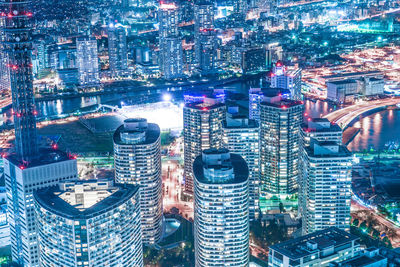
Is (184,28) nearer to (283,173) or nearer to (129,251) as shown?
(283,173)

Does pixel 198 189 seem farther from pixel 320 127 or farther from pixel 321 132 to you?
pixel 320 127

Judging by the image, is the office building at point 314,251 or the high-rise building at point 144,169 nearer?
the office building at point 314,251

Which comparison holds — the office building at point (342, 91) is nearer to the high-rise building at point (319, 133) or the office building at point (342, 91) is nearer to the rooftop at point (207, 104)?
the rooftop at point (207, 104)

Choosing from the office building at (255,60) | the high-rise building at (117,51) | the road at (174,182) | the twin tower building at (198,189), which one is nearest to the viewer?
the twin tower building at (198,189)

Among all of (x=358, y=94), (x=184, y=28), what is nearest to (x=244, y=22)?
(x=184, y=28)

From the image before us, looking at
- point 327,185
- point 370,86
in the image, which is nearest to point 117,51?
point 370,86

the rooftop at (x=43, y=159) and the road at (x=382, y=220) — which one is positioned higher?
the rooftop at (x=43, y=159)

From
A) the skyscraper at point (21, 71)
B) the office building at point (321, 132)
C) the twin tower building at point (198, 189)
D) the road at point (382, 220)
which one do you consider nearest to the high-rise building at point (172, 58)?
the twin tower building at point (198, 189)

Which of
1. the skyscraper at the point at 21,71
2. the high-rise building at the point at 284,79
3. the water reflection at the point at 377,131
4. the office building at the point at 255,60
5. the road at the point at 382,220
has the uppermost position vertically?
the skyscraper at the point at 21,71
